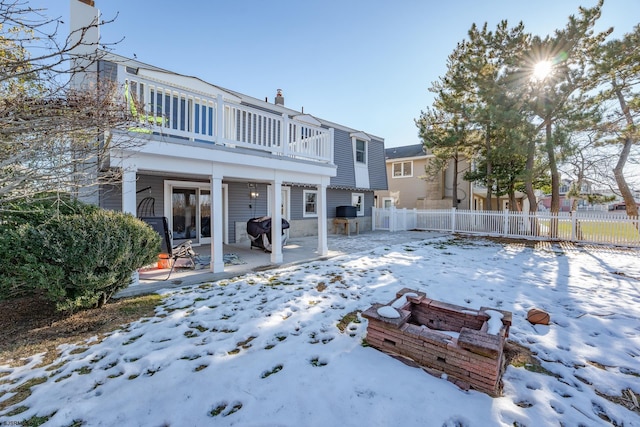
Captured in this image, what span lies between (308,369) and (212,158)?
4.50 metres

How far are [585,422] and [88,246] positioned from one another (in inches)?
199

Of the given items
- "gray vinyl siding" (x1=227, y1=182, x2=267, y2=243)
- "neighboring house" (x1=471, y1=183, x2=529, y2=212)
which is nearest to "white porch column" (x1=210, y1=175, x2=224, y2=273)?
"gray vinyl siding" (x1=227, y1=182, x2=267, y2=243)

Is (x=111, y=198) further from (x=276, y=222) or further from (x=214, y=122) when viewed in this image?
(x=276, y=222)

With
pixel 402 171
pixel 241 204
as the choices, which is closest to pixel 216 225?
pixel 241 204

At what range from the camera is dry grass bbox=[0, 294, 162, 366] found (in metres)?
2.93

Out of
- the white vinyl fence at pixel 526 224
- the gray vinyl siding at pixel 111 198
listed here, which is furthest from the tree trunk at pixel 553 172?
the gray vinyl siding at pixel 111 198

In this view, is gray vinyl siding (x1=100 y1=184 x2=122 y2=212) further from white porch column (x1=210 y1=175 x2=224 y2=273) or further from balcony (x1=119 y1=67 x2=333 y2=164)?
white porch column (x1=210 y1=175 x2=224 y2=273)

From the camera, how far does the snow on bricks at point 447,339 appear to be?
2.25 meters

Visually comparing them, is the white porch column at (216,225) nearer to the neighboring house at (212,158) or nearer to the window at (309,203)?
the neighboring house at (212,158)

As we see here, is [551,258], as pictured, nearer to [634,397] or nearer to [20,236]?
[634,397]

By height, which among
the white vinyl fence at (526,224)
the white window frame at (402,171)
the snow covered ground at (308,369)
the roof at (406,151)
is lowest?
the snow covered ground at (308,369)

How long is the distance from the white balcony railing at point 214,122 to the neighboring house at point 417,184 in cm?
1309

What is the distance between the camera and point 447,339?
2.52 meters

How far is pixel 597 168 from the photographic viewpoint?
45.5 ft
